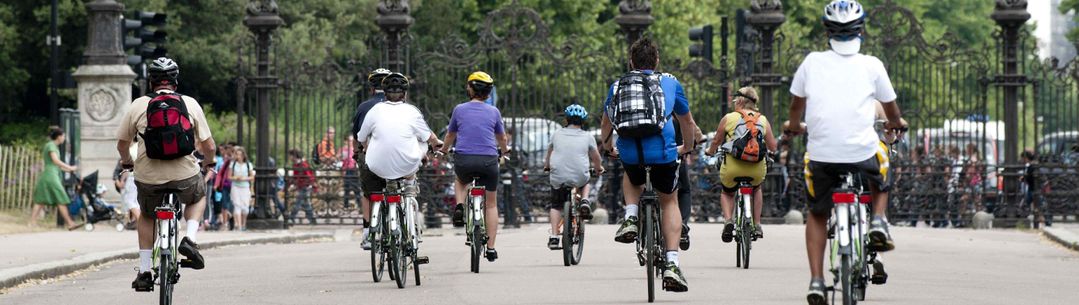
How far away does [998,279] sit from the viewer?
15039 millimetres

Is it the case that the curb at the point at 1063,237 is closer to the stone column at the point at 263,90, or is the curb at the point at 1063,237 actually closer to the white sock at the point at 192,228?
the stone column at the point at 263,90

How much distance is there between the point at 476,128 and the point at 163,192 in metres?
4.51

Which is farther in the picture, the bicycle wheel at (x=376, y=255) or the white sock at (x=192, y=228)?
the bicycle wheel at (x=376, y=255)

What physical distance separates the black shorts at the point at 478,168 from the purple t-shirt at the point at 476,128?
1.6 inches

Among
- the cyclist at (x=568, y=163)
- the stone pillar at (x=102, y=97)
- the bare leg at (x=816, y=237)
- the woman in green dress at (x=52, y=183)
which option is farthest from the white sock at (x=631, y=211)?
the stone pillar at (x=102, y=97)

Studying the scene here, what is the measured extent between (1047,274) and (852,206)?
6.40 meters

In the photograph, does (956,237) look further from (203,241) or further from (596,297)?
(596,297)

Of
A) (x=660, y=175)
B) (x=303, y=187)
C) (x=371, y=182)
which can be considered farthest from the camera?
(x=303, y=187)

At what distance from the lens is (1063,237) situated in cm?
2138

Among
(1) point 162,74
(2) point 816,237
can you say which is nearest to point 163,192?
(1) point 162,74

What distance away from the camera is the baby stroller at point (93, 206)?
2647 cm

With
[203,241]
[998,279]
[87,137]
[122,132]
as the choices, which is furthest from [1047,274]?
[87,137]

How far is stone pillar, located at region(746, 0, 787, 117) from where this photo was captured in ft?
85.9

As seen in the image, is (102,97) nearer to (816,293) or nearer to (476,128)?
(476,128)
